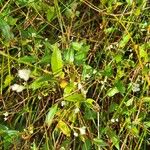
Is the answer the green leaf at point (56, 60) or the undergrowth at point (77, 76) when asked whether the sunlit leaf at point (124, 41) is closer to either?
the undergrowth at point (77, 76)

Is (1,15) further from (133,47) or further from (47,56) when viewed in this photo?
(133,47)

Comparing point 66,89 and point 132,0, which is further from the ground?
point 132,0

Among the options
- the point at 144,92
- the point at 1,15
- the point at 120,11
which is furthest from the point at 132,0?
the point at 1,15

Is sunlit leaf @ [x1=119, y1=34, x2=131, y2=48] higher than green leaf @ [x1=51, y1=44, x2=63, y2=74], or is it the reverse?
green leaf @ [x1=51, y1=44, x2=63, y2=74]

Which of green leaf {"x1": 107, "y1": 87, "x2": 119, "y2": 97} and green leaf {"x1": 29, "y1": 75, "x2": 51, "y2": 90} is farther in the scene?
green leaf {"x1": 107, "y1": 87, "x2": 119, "y2": 97}

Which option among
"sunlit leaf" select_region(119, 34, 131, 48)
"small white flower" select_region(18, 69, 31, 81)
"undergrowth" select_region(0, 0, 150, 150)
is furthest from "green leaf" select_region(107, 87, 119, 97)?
"small white flower" select_region(18, 69, 31, 81)

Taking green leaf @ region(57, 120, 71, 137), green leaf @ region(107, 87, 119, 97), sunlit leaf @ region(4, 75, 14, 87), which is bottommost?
green leaf @ region(57, 120, 71, 137)

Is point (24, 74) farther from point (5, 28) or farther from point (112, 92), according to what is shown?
point (112, 92)

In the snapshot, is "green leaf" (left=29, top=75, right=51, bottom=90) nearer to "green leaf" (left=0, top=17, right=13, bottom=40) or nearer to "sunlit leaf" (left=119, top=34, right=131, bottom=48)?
"green leaf" (left=0, top=17, right=13, bottom=40)

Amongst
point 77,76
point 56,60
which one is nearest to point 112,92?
point 77,76
